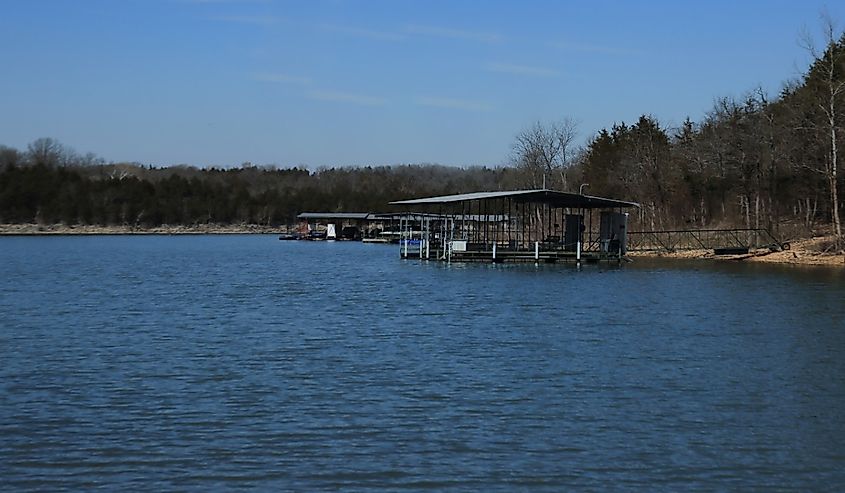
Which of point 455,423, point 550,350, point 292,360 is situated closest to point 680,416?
point 455,423

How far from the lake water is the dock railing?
28.7 m

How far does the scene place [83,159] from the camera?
182750 millimetres

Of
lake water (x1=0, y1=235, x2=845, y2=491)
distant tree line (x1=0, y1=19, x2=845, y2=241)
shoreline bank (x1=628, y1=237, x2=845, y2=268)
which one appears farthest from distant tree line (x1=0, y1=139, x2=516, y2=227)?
lake water (x1=0, y1=235, x2=845, y2=491)

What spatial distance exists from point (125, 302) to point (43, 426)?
19459 mm

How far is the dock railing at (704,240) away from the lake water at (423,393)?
94.0 ft

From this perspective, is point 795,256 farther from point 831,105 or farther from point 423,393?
point 423,393

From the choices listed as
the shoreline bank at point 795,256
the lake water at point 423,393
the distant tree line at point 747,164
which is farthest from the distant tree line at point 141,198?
the lake water at point 423,393

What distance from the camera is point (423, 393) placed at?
16.1m

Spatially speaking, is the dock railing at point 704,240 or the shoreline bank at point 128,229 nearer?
the dock railing at point 704,240

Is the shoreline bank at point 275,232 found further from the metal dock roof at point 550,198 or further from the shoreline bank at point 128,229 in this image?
the metal dock roof at point 550,198

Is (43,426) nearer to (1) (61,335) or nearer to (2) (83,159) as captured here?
(1) (61,335)

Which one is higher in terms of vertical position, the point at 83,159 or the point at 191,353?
the point at 83,159

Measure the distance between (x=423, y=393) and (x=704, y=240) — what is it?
53.1 m

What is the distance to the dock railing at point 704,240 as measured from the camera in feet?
200
